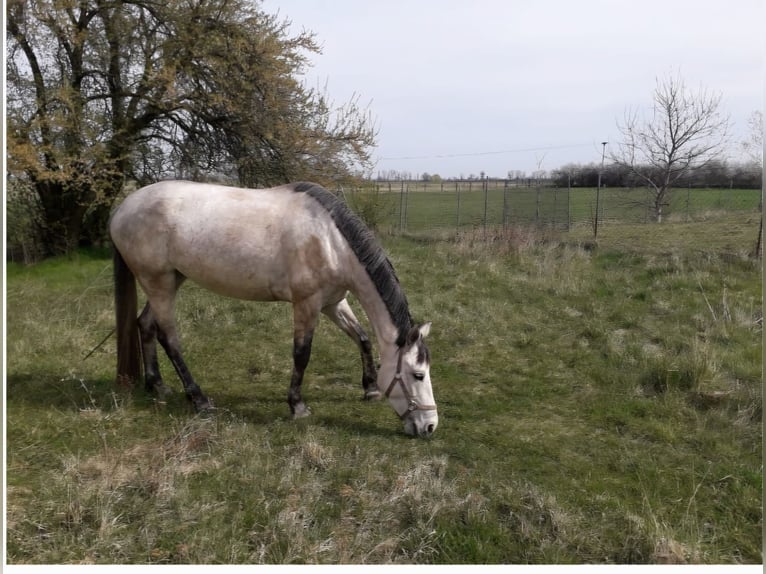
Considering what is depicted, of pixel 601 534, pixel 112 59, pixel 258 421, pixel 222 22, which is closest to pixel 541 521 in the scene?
pixel 601 534

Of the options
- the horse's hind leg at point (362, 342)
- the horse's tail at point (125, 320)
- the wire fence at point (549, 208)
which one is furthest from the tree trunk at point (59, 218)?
the horse's hind leg at point (362, 342)

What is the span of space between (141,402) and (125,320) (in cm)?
74

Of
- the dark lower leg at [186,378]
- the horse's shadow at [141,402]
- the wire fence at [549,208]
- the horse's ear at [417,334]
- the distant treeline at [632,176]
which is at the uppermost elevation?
the distant treeline at [632,176]

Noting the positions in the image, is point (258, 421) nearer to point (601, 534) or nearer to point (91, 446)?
point (91, 446)

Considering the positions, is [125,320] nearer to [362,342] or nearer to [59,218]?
[362,342]

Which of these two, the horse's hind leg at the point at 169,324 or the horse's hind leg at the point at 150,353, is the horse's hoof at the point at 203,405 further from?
the horse's hind leg at the point at 150,353

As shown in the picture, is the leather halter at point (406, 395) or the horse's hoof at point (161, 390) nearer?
the leather halter at point (406, 395)

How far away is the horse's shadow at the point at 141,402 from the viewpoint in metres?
3.96

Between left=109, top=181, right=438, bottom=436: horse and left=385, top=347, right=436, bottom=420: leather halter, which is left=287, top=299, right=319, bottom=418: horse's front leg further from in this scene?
left=385, top=347, right=436, bottom=420: leather halter

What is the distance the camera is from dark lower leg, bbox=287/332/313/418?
4004 mm

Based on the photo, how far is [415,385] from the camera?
3.63 m

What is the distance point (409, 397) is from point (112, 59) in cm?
1000

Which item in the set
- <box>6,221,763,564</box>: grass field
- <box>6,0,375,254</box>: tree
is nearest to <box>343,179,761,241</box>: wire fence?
<box>6,0,375,254</box>: tree

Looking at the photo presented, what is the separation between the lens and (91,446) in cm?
344
